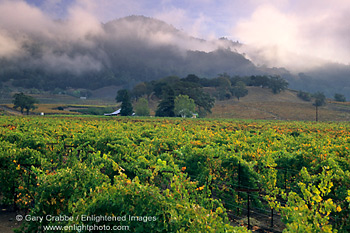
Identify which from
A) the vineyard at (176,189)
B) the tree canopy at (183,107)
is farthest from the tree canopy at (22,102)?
the vineyard at (176,189)

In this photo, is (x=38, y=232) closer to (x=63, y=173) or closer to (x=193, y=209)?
(x=63, y=173)

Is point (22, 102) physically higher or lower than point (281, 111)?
higher

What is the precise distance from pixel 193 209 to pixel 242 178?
637 cm

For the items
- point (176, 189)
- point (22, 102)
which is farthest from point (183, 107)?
point (176, 189)

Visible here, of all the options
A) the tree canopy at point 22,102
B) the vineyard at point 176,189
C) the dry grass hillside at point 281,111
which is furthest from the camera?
the dry grass hillside at point 281,111

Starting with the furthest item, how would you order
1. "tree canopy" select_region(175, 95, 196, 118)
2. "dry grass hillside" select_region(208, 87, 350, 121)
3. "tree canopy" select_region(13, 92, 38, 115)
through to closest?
"dry grass hillside" select_region(208, 87, 350, 121) → "tree canopy" select_region(13, 92, 38, 115) → "tree canopy" select_region(175, 95, 196, 118)

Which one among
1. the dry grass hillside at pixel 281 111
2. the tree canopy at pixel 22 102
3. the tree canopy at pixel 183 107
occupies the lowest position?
the dry grass hillside at pixel 281 111

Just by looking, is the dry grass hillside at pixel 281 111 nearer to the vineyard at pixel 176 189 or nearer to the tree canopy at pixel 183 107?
the tree canopy at pixel 183 107

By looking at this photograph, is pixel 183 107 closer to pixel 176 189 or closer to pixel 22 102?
pixel 22 102

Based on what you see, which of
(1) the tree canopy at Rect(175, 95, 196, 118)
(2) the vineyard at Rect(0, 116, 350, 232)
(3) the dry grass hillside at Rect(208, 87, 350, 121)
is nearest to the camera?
(2) the vineyard at Rect(0, 116, 350, 232)

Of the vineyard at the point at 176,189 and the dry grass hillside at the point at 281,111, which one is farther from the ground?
the vineyard at the point at 176,189

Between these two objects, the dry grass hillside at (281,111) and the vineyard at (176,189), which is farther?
the dry grass hillside at (281,111)

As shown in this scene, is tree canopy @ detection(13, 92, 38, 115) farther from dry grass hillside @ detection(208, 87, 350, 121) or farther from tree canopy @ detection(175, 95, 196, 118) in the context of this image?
dry grass hillside @ detection(208, 87, 350, 121)

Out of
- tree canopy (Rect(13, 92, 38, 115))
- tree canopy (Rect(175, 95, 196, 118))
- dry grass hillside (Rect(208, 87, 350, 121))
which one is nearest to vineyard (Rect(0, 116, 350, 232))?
tree canopy (Rect(175, 95, 196, 118))
